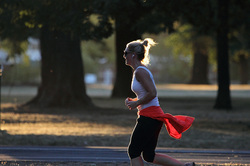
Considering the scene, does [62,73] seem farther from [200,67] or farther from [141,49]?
[200,67]

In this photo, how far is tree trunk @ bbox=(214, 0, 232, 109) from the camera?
23.6m

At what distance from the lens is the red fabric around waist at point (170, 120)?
6801mm

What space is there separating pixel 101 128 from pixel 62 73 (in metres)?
7.51

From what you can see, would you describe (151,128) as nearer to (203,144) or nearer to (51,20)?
(203,144)

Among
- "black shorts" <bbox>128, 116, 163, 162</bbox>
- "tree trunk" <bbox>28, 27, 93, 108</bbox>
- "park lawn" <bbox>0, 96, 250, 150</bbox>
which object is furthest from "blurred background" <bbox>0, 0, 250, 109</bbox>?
"black shorts" <bbox>128, 116, 163, 162</bbox>

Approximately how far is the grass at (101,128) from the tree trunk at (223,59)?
0.71 meters

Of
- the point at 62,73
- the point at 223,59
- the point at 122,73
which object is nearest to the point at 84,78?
the point at 62,73

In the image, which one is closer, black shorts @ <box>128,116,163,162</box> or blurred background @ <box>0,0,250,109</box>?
black shorts @ <box>128,116,163,162</box>

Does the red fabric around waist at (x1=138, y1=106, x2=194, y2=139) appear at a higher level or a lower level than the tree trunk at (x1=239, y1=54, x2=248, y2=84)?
higher

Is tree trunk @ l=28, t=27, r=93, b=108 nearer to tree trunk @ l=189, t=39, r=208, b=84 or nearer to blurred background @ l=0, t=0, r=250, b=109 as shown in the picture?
blurred background @ l=0, t=0, r=250, b=109

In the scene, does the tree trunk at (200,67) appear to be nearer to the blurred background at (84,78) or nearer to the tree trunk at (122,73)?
the blurred background at (84,78)

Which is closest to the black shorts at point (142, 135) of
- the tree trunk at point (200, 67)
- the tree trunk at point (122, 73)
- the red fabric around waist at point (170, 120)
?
the red fabric around waist at point (170, 120)

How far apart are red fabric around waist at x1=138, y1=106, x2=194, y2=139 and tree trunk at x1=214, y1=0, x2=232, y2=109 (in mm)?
16902

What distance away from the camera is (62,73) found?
23844mm
